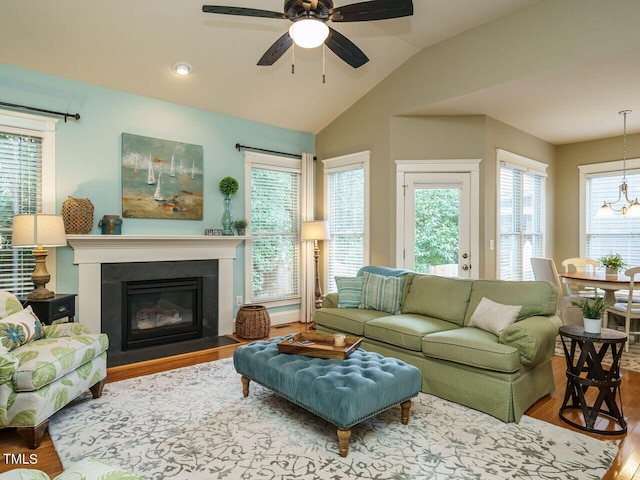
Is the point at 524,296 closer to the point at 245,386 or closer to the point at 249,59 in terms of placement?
the point at 245,386

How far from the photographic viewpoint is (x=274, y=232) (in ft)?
18.6

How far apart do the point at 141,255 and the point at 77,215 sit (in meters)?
0.77

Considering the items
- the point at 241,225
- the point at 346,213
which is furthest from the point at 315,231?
the point at 241,225

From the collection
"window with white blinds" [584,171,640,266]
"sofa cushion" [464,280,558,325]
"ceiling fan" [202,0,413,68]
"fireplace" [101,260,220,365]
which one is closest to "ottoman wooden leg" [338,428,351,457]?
"sofa cushion" [464,280,558,325]

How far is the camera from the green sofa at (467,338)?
2.78 m

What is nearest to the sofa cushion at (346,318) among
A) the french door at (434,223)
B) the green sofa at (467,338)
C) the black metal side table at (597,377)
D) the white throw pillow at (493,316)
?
the green sofa at (467,338)

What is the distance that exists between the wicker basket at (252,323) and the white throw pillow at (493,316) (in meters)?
2.53

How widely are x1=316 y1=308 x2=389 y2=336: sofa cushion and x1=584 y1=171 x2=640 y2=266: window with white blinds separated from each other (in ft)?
14.5

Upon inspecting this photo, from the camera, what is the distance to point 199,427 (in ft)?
8.68

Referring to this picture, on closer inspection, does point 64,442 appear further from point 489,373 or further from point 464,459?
point 489,373

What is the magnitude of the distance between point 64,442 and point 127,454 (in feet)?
1.54

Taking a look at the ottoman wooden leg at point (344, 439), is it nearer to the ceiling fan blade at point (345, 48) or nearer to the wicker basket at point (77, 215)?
the ceiling fan blade at point (345, 48)

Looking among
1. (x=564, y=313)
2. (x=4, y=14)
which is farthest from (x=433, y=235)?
(x=4, y=14)

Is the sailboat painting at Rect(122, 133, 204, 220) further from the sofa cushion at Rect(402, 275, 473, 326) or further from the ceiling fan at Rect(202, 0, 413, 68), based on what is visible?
the sofa cushion at Rect(402, 275, 473, 326)
